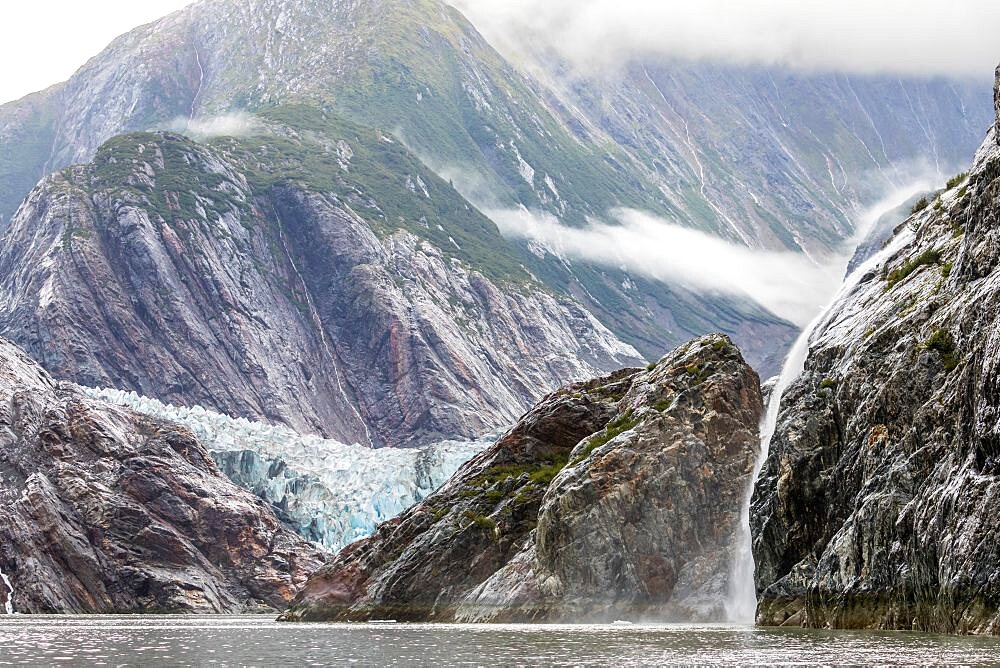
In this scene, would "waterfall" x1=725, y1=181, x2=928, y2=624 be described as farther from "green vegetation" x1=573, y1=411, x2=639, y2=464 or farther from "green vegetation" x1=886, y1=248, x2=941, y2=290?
"green vegetation" x1=573, y1=411, x2=639, y2=464

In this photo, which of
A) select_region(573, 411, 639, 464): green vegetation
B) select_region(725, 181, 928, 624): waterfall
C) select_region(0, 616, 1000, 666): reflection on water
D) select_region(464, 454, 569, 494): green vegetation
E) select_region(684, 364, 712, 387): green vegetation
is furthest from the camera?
select_region(464, 454, 569, 494): green vegetation

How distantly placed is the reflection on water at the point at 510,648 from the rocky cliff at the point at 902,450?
2626 millimetres

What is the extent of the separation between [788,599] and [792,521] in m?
4.79

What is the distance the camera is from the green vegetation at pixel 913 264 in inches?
3770

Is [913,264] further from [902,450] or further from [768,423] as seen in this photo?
[768,423]

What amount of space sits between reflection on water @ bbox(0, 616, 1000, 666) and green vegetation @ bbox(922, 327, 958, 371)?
14.4 meters

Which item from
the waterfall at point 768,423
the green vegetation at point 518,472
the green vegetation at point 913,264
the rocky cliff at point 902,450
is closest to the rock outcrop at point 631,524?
the waterfall at point 768,423

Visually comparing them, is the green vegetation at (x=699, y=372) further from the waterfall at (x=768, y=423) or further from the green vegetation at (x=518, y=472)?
the green vegetation at (x=518, y=472)

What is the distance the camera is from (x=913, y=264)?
96.7 meters

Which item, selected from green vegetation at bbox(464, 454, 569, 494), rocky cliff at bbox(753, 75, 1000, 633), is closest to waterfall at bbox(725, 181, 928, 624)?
rocky cliff at bbox(753, 75, 1000, 633)

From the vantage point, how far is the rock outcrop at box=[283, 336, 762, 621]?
126125 millimetres

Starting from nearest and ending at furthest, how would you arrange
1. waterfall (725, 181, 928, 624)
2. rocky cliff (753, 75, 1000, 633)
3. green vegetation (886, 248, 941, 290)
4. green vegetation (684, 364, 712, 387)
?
rocky cliff (753, 75, 1000, 633) → green vegetation (886, 248, 941, 290) → waterfall (725, 181, 928, 624) → green vegetation (684, 364, 712, 387)

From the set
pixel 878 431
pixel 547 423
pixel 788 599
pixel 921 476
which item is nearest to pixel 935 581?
pixel 921 476

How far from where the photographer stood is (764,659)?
64.6 meters
